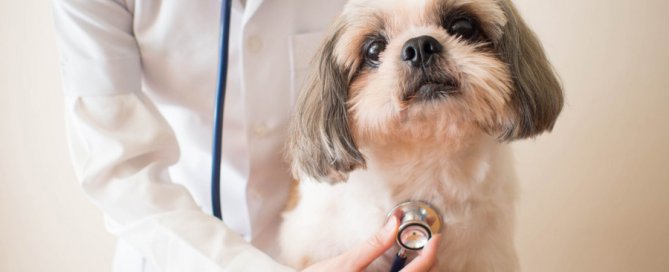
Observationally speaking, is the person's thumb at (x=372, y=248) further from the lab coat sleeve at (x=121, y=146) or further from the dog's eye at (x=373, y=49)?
the dog's eye at (x=373, y=49)

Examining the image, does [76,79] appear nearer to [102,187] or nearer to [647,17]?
[102,187]

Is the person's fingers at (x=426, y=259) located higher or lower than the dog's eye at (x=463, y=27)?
lower

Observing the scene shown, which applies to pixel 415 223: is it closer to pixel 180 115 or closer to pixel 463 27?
pixel 463 27

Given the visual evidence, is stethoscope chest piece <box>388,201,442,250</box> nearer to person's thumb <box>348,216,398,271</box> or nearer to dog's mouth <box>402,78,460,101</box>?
person's thumb <box>348,216,398,271</box>

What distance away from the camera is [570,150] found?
1722 millimetres

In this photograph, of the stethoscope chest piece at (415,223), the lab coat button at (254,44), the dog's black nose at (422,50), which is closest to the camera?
the dog's black nose at (422,50)

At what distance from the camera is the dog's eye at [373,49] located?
86 cm

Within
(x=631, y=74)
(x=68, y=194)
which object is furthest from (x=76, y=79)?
(x=631, y=74)

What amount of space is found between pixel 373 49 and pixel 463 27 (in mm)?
145

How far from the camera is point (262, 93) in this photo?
104 cm

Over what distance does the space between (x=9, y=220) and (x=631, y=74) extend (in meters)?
2.06

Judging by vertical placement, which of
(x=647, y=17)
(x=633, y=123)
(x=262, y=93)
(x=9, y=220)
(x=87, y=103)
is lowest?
(x=9, y=220)

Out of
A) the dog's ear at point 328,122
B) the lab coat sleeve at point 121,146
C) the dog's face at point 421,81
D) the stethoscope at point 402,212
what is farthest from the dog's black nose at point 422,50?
the lab coat sleeve at point 121,146

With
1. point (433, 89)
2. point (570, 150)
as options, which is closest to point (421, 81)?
point (433, 89)
